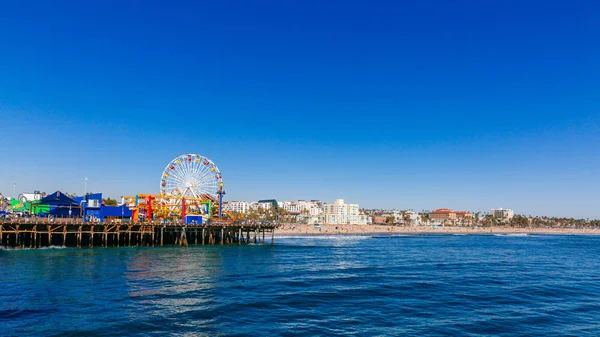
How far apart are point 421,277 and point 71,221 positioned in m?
47.7

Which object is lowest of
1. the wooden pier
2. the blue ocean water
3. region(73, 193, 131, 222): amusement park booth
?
the blue ocean water

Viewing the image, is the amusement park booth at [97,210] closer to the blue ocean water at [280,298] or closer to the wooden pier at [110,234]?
the wooden pier at [110,234]

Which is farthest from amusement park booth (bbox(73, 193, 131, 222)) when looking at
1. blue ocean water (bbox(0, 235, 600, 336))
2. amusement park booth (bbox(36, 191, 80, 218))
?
blue ocean water (bbox(0, 235, 600, 336))

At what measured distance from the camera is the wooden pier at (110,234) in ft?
183

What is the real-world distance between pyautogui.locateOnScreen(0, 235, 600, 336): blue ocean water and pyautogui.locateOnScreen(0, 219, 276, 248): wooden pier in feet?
27.2

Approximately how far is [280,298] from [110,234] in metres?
44.5

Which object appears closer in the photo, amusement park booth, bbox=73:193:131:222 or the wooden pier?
the wooden pier

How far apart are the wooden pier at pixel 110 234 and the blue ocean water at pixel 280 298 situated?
8282mm

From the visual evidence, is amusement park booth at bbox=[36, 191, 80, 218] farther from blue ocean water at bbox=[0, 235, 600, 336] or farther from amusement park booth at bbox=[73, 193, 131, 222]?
blue ocean water at bbox=[0, 235, 600, 336]

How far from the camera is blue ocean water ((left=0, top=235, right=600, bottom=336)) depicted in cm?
2186

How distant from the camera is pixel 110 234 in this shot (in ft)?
209

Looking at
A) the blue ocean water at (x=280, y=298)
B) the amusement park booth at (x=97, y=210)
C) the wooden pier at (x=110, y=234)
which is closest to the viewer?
the blue ocean water at (x=280, y=298)

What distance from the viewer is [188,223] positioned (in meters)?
71.3

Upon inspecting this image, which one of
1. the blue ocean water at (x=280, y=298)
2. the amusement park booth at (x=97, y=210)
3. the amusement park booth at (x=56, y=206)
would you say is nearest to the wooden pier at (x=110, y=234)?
the amusement park booth at (x=97, y=210)
